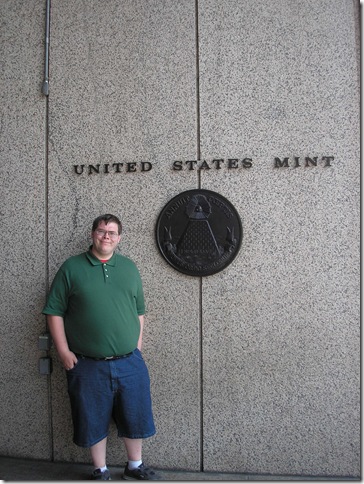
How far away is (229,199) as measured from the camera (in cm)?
312

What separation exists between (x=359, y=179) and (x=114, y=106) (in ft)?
7.13

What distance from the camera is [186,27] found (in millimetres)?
3180

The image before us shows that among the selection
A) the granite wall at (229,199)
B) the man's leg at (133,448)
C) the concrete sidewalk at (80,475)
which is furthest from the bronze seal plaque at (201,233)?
the concrete sidewalk at (80,475)

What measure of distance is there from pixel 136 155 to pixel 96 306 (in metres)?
1.35

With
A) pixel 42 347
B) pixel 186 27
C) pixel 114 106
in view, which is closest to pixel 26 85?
pixel 114 106

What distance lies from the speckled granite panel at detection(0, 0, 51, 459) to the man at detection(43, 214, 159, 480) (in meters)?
0.63

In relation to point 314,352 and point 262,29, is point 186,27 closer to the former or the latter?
point 262,29

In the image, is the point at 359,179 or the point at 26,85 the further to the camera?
the point at 26,85

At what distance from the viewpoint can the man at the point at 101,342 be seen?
272 cm

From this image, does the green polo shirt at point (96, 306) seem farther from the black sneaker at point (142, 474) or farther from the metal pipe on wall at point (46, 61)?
the metal pipe on wall at point (46, 61)

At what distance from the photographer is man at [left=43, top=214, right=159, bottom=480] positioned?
8.92 feet

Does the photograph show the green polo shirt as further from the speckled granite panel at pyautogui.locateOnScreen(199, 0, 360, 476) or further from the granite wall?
the speckled granite panel at pyautogui.locateOnScreen(199, 0, 360, 476)

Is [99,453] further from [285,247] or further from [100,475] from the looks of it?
[285,247]

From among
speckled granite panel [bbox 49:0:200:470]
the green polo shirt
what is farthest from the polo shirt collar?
speckled granite panel [bbox 49:0:200:470]
